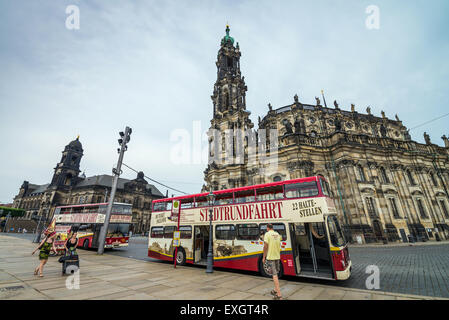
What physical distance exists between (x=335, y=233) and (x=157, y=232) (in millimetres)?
11039

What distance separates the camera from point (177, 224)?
12211mm

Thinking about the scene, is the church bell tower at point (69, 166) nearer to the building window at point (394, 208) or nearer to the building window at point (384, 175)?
the building window at point (384, 175)

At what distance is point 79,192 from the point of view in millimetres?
57312

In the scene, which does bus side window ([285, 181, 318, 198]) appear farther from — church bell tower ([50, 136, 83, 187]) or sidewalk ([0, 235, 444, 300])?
church bell tower ([50, 136, 83, 187])

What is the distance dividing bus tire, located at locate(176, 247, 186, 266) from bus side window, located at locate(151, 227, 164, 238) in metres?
1.76

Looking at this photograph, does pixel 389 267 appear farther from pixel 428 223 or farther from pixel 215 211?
pixel 428 223

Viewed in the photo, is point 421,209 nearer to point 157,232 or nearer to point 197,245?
point 197,245

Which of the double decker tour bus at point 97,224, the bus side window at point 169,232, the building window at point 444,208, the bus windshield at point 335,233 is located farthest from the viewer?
the building window at point 444,208

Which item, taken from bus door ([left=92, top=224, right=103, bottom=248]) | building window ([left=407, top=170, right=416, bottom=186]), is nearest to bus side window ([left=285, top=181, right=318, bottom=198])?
bus door ([left=92, top=224, right=103, bottom=248])

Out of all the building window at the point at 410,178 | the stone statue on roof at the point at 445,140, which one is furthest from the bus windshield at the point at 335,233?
the stone statue on roof at the point at 445,140

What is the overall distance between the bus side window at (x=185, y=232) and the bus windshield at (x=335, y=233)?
7733 millimetres

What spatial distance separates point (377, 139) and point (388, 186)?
7.65 metres

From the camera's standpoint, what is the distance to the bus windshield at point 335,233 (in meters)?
7.74

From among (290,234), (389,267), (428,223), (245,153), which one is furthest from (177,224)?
(428,223)
